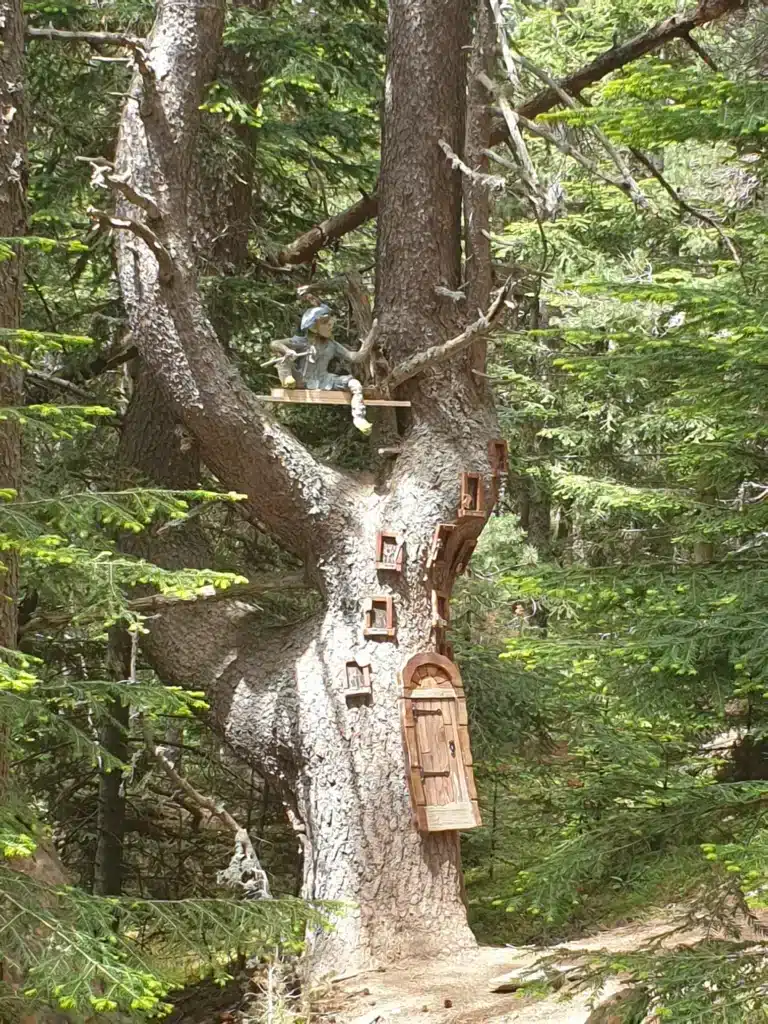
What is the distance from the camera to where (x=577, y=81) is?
8.24 metres

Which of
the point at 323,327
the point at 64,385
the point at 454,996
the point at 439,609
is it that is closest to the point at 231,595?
the point at 439,609

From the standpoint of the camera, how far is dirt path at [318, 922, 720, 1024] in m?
6.04

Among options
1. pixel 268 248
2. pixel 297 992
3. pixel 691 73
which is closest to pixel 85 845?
pixel 297 992

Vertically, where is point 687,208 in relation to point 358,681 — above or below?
above

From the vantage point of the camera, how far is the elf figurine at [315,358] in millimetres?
7523

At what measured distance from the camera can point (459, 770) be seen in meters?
7.52

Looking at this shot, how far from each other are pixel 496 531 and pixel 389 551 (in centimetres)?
876

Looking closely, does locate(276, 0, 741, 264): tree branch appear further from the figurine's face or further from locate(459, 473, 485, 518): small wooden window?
locate(459, 473, 485, 518): small wooden window

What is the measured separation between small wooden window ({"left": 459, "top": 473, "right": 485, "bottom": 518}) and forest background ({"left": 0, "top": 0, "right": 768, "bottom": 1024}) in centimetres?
98

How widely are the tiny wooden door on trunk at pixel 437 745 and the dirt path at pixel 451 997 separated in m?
0.84

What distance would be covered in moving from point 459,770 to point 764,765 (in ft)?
8.38

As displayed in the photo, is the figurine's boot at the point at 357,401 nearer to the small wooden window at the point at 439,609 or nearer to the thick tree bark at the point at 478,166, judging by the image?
the thick tree bark at the point at 478,166

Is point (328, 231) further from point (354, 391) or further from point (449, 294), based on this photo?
point (354, 391)

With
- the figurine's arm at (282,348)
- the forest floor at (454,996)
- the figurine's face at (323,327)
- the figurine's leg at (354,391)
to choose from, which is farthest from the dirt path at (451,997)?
the figurine's face at (323,327)
